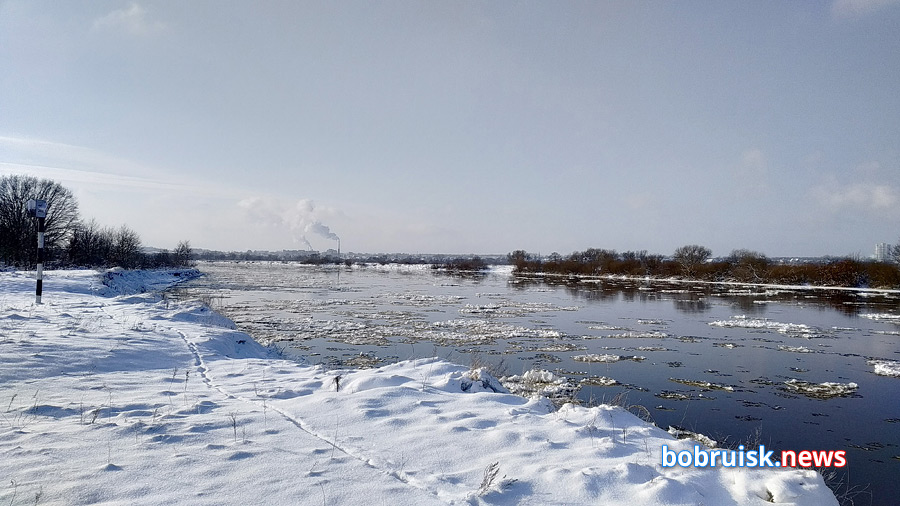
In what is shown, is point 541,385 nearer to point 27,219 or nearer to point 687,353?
point 687,353

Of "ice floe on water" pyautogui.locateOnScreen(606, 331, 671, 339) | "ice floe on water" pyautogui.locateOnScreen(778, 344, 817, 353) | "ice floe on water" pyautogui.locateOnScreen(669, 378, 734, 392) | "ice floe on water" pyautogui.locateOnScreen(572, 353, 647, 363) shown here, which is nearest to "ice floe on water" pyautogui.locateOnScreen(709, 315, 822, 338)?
"ice floe on water" pyautogui.locateOnScreen(778, 344, 817, 353)

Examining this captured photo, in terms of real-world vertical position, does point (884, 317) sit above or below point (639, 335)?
above

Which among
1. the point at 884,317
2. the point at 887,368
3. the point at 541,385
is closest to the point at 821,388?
the point at 887,368

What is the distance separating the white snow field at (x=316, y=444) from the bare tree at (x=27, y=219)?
124 ft

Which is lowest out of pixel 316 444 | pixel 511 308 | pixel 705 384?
pixel 705 384

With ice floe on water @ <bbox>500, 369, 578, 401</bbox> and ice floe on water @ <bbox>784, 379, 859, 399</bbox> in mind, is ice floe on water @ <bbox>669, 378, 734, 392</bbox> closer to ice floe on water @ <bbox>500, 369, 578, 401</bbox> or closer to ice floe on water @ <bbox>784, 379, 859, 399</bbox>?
ice floe on water @ <bbox>784, 379, 859, 399</bbox>

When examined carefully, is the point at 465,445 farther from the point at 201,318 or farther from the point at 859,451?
the point at 201,318

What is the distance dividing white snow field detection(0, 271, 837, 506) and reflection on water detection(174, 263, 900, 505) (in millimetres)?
3220

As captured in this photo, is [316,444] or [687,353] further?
[687,353]

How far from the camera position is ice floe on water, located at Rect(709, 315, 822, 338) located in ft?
54.6

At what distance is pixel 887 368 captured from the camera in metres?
10.9

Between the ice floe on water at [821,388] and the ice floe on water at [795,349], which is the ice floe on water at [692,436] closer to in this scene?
the ice floe on water at [821,388]

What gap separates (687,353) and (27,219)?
47492 mm

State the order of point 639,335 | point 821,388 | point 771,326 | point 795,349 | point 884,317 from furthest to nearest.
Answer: point 884,317 < point 771,326 < point 639,335 < point 795,349 < point 821,388
